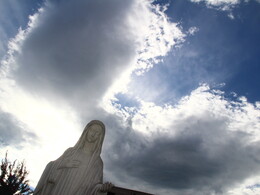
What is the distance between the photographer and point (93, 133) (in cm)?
670

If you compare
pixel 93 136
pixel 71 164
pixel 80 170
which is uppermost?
pixel 93 136

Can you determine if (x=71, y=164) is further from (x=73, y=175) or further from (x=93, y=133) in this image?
(x=93, y=133)

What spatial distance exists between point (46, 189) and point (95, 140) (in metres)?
1.83

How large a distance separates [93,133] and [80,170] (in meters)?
1.14

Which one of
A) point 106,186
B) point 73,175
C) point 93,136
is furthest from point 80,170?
point 93,136

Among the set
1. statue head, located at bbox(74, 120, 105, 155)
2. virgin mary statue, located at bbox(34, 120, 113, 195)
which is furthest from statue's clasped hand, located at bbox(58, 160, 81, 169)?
statue head, located at bbox(74, 120, 105, 155)

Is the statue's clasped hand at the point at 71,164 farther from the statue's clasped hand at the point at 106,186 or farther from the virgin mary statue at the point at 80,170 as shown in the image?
the statue's clasped hand at the point at 106,186

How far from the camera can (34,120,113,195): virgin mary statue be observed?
5676 millimetres

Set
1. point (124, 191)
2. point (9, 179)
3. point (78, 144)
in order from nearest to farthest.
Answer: point (78, 144)
point (124, 191)
point (9, 179)

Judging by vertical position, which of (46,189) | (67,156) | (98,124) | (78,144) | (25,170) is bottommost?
(46,189)

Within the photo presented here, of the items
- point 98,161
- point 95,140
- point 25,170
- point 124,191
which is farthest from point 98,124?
point 25,170

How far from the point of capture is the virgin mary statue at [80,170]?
5.68 metres

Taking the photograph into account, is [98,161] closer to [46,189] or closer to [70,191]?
[70,191]

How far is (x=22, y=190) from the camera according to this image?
92.4ft
